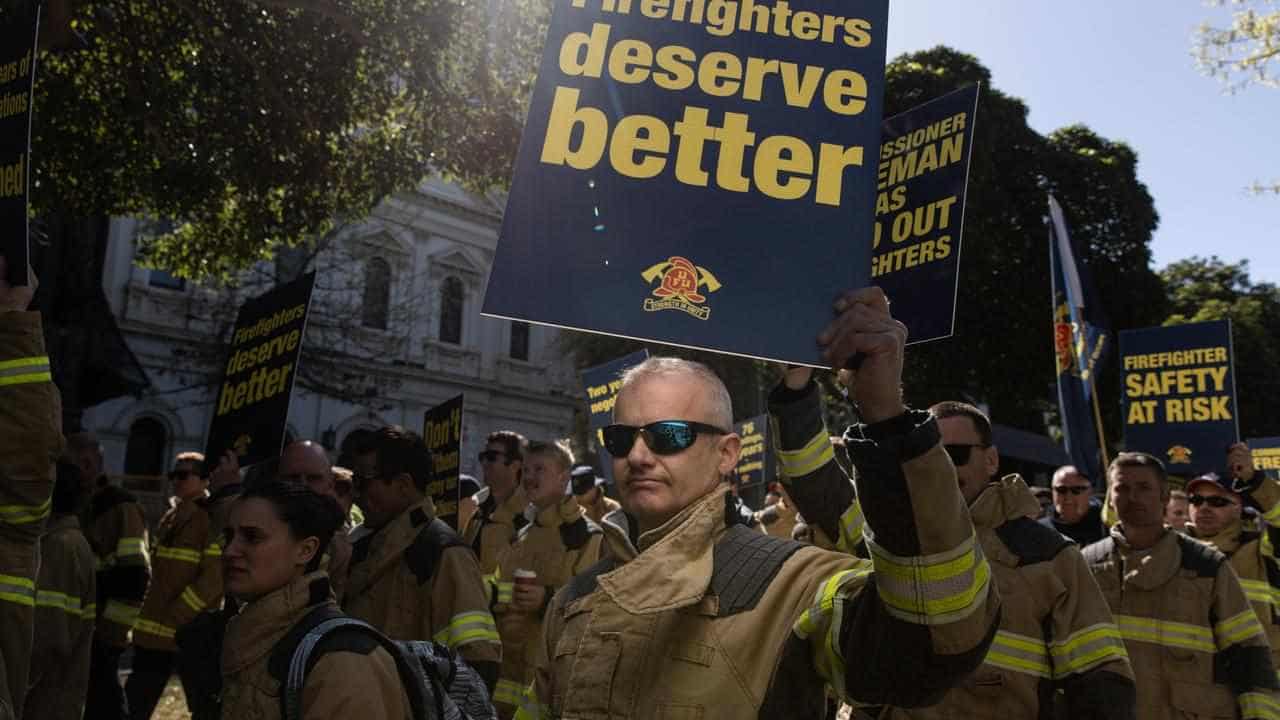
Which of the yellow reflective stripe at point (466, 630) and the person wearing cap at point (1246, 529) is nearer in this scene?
the yellow reflective stripe at point (466, 630)

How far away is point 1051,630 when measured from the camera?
166 inches

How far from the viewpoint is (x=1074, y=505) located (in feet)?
25.3

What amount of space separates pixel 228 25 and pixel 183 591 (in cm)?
533

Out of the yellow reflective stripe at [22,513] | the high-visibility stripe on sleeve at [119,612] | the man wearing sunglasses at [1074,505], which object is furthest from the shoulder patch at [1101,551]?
the high-visibility stripe on sleeve at [119,612]

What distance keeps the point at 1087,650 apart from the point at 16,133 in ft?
14.5

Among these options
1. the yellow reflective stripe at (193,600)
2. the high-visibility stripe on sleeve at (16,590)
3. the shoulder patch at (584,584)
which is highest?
the shoulder patch at (584,584)

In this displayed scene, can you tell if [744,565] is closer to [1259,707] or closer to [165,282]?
[1259,707]

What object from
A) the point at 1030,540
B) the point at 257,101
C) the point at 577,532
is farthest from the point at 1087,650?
the point at 257,101

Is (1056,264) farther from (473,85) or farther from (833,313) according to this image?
(833,313)

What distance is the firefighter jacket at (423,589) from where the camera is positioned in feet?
15.0

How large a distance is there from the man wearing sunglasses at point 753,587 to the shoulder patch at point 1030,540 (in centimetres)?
222

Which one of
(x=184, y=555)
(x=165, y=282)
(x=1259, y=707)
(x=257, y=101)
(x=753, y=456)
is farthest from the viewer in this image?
(x=165, y=282)

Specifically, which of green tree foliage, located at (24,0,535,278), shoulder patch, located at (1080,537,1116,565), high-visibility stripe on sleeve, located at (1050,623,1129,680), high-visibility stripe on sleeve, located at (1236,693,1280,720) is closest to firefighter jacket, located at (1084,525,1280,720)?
high-visibility stripe on sleeve, located at (1236,693,1280,720)

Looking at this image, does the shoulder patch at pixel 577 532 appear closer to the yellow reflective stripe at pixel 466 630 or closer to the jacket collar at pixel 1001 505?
the yellow reflective stripe at pixel 466 630
